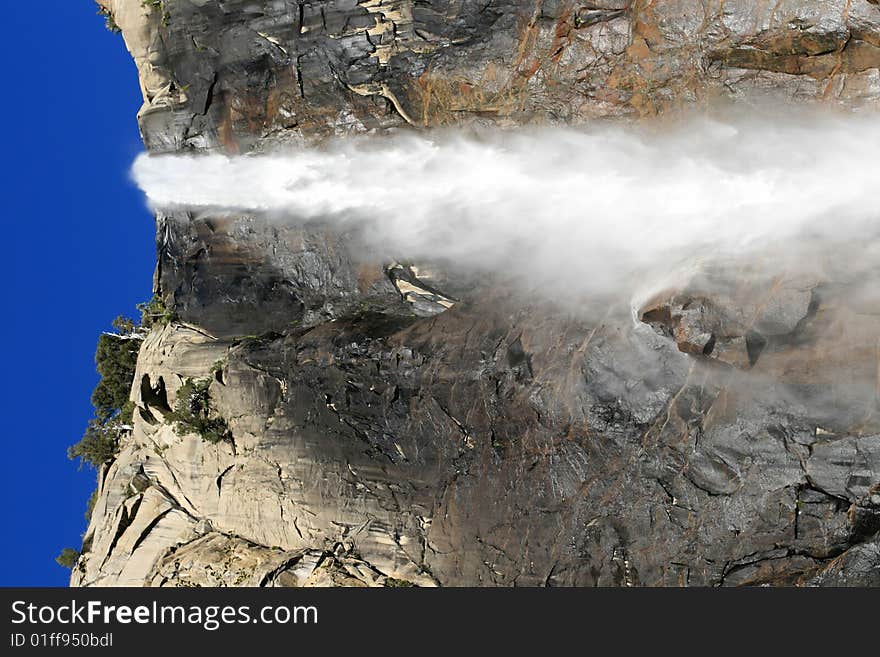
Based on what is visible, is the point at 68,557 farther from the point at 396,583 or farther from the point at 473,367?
the point at 473,367

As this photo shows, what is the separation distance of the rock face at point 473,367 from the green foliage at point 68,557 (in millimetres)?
1988

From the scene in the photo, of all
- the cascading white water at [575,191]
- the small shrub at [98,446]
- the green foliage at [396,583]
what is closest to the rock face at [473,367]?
the green foliage at [396,583]

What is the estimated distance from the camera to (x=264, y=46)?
23.4 meters

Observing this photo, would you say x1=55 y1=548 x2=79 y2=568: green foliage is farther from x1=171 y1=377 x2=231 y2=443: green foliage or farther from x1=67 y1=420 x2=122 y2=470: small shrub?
x1=171 y1=377 x2=231 y2=443: green foliage

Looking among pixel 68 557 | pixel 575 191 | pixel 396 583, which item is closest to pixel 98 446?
pixel 68 557

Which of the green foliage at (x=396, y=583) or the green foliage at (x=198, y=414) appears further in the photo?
the green foliage at (x=198, y=414)

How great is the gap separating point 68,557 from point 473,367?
16.0 metres

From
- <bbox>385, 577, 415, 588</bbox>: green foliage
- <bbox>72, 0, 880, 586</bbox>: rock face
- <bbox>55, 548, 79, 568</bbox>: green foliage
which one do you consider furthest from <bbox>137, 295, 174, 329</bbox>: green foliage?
<bbox>385, 577, 415, 588</bbox>: green foliage

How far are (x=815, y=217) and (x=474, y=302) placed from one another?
27.1 ft

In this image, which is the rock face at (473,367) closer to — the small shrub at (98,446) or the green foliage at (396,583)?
the green foliage at (396,583)

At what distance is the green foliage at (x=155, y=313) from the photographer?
2558 cm

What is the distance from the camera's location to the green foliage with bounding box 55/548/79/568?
27219mm

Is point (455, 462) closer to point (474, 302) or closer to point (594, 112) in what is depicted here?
point (474, 302)
